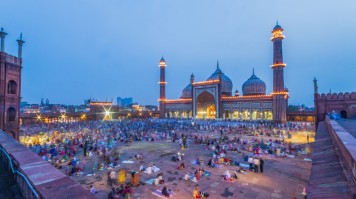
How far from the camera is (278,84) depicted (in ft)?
104

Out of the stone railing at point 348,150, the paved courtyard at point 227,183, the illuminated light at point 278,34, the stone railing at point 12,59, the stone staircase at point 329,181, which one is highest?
the illuminated light at point 278,34

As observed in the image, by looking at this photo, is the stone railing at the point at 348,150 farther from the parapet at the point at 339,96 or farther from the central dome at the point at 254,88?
the central dome at the point at 254,88

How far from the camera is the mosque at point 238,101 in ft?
104

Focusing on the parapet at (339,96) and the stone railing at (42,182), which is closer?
the stone railing at (42,182)

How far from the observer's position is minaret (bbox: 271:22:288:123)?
31016 millimetres

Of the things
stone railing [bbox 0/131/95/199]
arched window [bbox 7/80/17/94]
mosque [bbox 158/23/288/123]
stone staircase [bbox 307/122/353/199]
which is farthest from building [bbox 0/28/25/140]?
mosque [bbox 158/23/288/123]

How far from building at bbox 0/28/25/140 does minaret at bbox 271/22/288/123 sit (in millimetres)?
34069

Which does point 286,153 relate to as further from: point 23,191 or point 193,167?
point 23,191

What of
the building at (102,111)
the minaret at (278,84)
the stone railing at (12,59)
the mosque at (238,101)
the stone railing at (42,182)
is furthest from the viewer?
the building at (102,111)

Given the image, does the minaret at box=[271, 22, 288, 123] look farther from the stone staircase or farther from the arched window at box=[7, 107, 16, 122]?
the arched window at box=[7, 107, 16, 122]

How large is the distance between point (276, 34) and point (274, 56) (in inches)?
149

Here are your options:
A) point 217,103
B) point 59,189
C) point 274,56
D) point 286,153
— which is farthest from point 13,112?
point 274,56

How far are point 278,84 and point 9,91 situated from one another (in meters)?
35.2

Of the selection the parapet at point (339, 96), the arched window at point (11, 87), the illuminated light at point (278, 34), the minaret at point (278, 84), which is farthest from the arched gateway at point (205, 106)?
the arched window at point (11, 87)
